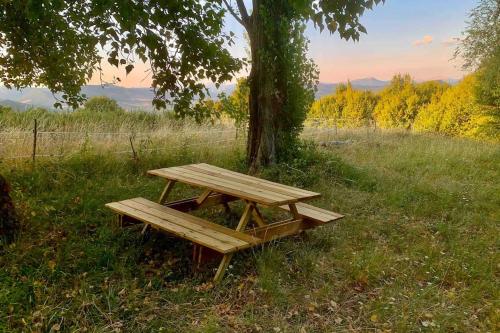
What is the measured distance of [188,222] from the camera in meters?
3.81

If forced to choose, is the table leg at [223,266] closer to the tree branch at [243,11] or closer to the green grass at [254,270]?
the green grass at [254,270]

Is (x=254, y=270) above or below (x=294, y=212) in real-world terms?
below

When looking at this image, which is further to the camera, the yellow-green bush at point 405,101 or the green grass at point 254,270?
the yellow-green bush at point 405,101

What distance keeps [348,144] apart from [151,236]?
8391 mm

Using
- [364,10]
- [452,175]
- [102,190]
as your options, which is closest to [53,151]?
[102,190]

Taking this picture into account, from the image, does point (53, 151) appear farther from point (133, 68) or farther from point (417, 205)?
point (417, 205)

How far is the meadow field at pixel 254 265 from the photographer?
298cm

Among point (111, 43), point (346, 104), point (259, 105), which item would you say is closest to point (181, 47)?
point (111, 43)

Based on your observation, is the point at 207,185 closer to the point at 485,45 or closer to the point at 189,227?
the point at 189,227

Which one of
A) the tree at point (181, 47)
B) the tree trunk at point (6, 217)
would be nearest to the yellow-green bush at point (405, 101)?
the tree at point (181, 47)

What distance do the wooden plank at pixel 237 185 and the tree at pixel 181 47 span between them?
669 millimetres

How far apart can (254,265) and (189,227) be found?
709 mm

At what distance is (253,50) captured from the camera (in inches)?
274

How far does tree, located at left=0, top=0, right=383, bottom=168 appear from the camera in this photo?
3318 millimetres
